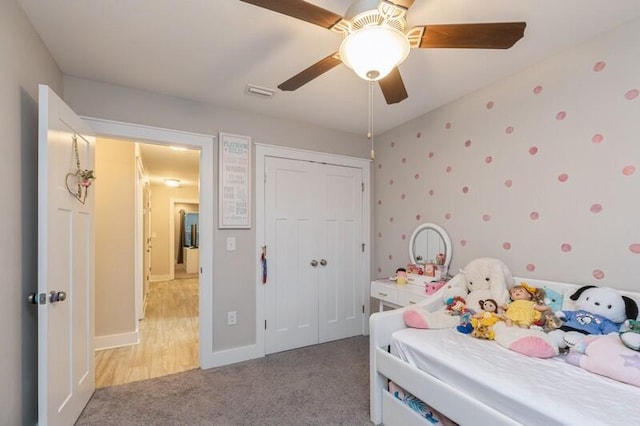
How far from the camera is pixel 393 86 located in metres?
1.69

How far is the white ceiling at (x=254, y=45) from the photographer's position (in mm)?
1559

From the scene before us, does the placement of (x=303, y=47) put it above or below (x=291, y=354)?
above

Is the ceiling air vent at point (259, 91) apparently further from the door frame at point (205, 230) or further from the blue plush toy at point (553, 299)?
the blue plush toy at point (553, 299)

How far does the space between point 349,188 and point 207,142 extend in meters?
1.55

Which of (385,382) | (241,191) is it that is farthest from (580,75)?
(241,191)

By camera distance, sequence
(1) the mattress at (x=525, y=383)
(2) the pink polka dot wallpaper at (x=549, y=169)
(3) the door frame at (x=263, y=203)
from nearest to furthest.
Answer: (1) the mattress at (x=525, y=383)
(2) the pink polka dot wallpaper at (x=549, y=169)
(3) the door frame at (x=263, y=203)

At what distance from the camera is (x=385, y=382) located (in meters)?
1.89

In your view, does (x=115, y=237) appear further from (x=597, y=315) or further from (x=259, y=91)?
(x=597, y=315)

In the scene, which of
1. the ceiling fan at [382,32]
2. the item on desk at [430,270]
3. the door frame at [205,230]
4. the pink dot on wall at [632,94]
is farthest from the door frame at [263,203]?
the pink dot on wall at [632,94]

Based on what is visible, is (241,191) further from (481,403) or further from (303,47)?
(481,403)

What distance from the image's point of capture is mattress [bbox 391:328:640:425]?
106cm

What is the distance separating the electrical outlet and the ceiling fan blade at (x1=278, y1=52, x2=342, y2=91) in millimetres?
1993

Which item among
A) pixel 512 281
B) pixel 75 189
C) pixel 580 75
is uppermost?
pixel 580 75

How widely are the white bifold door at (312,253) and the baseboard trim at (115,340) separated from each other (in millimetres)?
1504
